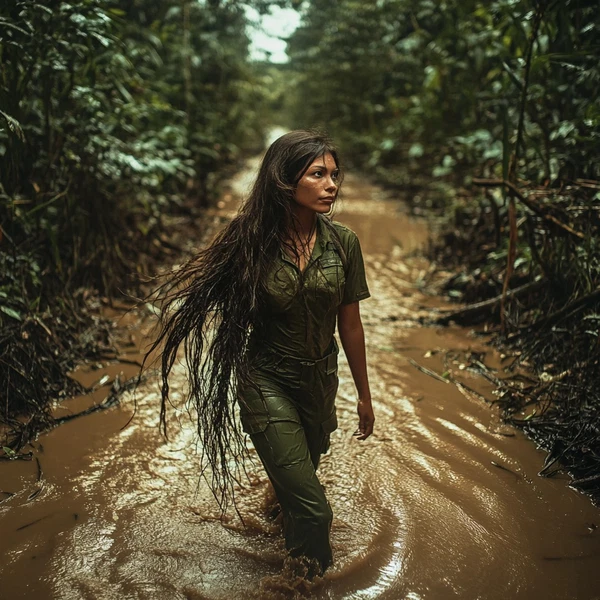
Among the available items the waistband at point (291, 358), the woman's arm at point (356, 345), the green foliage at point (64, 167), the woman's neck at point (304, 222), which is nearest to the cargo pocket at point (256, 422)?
the waistband at point (291, 358)

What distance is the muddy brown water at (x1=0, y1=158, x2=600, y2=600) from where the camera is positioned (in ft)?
7.46

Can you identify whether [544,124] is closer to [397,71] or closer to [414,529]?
[414,529]

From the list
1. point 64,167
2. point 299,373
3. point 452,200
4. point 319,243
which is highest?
point 64,167

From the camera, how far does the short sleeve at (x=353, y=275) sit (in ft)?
7.53

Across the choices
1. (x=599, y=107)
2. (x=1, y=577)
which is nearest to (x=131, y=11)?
(x=599, y=107)

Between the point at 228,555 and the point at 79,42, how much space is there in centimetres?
395

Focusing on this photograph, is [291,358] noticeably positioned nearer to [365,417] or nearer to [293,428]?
[293,428]

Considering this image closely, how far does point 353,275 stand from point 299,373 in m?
0.46

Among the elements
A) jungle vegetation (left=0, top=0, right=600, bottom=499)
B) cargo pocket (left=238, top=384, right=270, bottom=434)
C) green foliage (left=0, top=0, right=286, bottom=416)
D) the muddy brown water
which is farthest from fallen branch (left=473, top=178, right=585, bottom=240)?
green foliage (left=0, top=0, right=286, bottom=416)

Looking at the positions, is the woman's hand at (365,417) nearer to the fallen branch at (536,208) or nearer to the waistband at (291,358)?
the waistband at (291,358)

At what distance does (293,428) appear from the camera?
2184mm

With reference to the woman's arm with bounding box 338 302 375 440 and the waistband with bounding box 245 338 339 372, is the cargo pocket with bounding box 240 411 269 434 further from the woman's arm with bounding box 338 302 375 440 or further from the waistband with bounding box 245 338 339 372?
the woman's arm with bounding box 338 302 375 440

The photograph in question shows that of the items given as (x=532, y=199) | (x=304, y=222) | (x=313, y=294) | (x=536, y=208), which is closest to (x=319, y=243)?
(x=304, y=222)

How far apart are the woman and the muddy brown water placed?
0.38m
